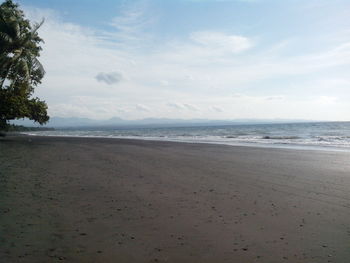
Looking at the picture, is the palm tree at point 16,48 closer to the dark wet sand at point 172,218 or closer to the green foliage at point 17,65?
the green foliage at point 17,65

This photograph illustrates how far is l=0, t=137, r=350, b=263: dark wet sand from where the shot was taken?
4.44 metres

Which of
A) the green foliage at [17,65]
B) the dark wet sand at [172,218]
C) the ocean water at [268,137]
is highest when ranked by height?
the green foliage at [17,65]

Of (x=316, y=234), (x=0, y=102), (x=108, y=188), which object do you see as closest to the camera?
(x=316, y=234)

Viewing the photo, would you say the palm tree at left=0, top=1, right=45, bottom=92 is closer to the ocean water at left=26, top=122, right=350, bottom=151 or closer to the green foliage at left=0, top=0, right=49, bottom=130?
the green foliage at left=0, top=0, right=49, bottom=130

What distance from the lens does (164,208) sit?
262 inches

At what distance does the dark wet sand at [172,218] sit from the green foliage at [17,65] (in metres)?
19.4

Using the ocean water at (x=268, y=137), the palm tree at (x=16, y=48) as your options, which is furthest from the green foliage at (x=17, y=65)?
the ocean water at (x=268, y=137)

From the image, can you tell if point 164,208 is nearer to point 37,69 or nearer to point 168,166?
point 168,166

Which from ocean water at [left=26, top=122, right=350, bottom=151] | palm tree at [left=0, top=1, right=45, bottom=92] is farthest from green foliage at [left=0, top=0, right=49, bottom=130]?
ocean water at [left=26, top=122, right=350, bottom=151]

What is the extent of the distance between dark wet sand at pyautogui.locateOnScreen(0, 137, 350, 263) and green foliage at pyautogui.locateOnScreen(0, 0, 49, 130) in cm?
1944

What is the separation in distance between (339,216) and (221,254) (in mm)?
3217

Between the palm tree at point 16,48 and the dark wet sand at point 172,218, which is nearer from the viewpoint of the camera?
the dark wet sand at point 172,218

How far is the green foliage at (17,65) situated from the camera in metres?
26.9

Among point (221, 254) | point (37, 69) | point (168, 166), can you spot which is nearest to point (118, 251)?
point (221, 254)
